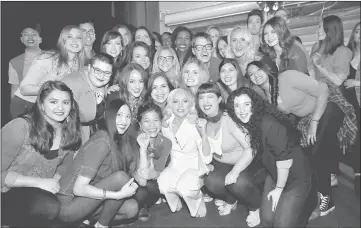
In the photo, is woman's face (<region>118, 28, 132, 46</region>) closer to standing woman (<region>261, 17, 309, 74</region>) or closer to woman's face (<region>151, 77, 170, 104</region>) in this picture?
woman's face (<region>151, 77, 170, 104</region>)

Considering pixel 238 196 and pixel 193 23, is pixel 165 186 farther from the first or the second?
pixel 193 23

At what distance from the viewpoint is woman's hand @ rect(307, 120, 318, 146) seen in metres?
2.81

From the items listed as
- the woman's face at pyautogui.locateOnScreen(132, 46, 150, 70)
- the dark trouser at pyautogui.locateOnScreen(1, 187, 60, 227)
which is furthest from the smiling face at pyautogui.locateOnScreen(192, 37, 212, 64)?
the dark trouser at pyautogui.locateOnScreen(1, 187, 60, 227)

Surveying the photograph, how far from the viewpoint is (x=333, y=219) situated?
272cm

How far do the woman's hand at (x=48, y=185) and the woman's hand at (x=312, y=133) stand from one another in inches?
89.9

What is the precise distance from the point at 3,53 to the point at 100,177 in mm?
2345

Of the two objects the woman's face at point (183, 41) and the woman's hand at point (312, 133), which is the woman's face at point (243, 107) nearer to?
the woman's hand at point (312, 133)

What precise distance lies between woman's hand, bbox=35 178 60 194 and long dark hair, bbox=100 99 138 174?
1.56ft

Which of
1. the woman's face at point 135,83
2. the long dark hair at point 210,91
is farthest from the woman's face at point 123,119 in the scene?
the long dark hair at point 210,91

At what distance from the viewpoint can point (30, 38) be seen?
3525 mm

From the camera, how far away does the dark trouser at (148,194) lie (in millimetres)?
2736

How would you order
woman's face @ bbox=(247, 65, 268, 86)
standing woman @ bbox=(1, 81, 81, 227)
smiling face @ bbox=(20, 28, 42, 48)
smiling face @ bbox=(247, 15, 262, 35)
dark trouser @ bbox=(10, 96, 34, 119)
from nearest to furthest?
1. standing woman @ bbox=(1, 81, 81, 227)
2. woman's face @ bbox=(247, 65, 268, 86)
3. dark trouser @ bbox=(10, 96, 34, 119)
4. smiling face @ bbox=(20, 28, 42, 48)
5. smiling face @ bbox=(247, 15, 262, 35)

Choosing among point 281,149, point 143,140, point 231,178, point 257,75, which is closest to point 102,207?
point 143,140

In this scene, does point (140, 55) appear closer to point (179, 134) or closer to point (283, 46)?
point (179, 134)
